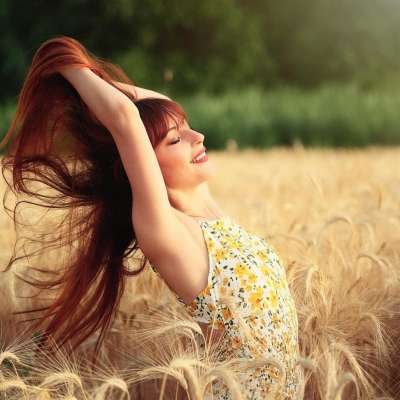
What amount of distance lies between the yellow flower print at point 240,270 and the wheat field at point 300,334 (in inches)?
6.5

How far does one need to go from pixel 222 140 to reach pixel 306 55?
9.25m

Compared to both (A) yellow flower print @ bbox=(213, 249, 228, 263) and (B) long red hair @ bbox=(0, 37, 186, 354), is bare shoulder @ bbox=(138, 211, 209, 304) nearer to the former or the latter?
(A) yellow flower print @ bbox=(213, 249, 228, 263)

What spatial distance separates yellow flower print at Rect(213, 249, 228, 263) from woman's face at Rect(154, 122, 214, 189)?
0.55 feet

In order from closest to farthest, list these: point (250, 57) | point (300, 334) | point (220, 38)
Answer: point (300, 334), point (220, 38), point (250, 57)

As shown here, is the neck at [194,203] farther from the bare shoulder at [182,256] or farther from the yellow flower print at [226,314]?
the yellow flower print at [226,314]

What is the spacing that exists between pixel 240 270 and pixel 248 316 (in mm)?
99

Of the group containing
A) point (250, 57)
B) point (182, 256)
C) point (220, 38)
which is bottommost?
point (182, 256)

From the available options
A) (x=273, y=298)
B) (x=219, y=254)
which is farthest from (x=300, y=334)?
(x=219, y=254)

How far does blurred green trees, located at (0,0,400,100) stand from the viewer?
52.4 ft

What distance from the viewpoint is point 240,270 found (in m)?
1.59

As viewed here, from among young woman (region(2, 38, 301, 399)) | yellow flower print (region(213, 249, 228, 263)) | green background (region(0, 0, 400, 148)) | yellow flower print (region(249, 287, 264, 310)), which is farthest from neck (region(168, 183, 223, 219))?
green background (region(0, 0, 400, 148))

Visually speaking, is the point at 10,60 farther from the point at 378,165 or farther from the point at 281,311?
the point at 281,311

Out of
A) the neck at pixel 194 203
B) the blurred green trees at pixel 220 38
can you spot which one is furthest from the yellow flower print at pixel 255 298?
the blurred green trees at pixel 220 38

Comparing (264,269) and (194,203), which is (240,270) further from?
(194,203)
